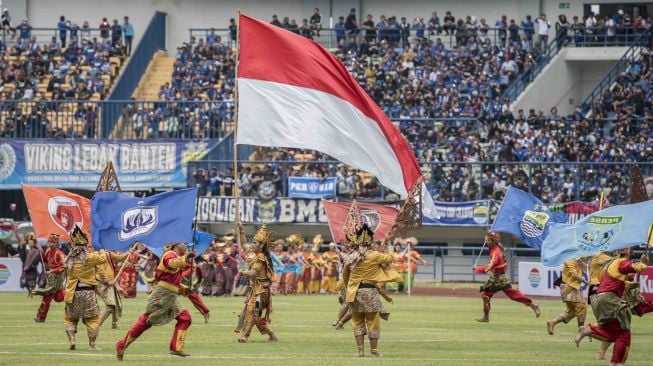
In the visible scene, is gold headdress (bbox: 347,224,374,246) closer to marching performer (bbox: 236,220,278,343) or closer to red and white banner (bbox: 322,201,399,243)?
marching performer (bbox: 236,220,278,343)

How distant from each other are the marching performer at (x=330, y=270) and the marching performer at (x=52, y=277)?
57.5 feet

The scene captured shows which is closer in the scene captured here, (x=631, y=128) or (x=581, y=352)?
(x=581, y=352)

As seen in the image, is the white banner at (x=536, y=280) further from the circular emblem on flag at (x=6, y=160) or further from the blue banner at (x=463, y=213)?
the circular emblem on flag at (x=6, y=160)

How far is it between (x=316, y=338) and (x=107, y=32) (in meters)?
41.4

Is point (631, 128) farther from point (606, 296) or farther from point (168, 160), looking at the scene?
point (606, 296)

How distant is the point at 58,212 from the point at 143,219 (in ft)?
25.0

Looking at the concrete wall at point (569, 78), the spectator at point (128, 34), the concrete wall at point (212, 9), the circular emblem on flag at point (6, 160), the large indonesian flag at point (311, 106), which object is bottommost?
the circular emblem on flag at point (6, 160)

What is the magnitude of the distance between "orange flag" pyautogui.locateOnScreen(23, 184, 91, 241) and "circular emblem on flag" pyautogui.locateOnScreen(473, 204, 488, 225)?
23.0m

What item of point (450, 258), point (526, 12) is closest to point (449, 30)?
point (526, 12)

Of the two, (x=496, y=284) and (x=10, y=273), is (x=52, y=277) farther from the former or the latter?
(x=10, y=273)

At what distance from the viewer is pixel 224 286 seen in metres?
46.9

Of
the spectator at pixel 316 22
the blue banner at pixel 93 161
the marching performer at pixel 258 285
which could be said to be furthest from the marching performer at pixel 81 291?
the spectator at pixel 316 22

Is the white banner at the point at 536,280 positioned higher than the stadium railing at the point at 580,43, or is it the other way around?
the stadium railing at the point at 580,43

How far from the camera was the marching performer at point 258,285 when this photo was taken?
87.0 ft
